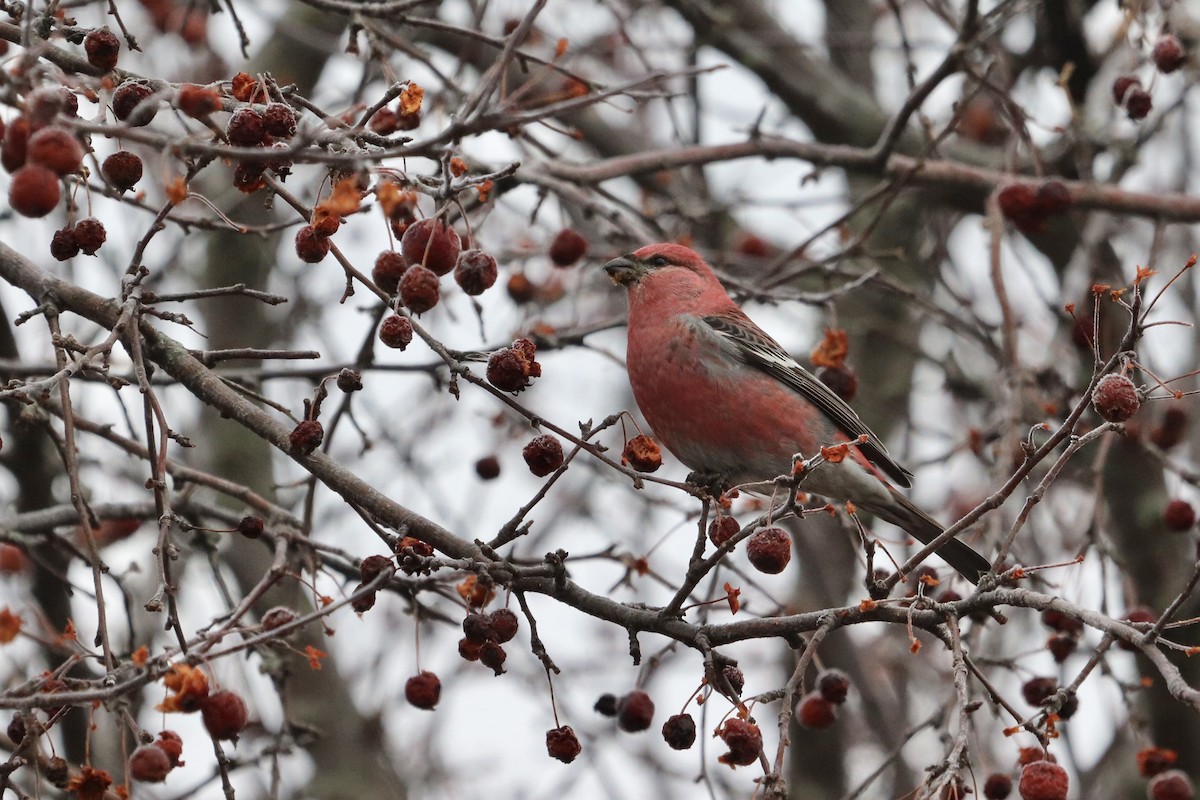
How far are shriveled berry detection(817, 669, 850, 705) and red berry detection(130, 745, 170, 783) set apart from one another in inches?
72.0

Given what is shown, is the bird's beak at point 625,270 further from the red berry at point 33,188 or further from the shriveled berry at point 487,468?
the red berry at point 33,188

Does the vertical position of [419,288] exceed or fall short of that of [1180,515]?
it falls short

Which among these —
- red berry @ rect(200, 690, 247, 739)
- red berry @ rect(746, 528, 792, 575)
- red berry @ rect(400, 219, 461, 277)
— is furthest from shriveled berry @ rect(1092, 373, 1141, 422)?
red berry @ rect(200, 690, 247, 739)

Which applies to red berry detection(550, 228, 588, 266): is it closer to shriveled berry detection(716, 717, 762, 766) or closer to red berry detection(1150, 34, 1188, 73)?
red berry detection(1150, 34, 1188, 73)

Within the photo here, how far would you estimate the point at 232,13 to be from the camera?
365 centimetres

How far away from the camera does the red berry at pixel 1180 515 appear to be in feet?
14.0

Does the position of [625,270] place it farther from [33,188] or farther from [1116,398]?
[33,188]

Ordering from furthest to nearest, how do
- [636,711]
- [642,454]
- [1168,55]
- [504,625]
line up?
1. [1168,55]
2. [636,711]
3. [642,454]
4. [504,625]

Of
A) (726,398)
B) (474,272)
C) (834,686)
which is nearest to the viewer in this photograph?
(474,272)

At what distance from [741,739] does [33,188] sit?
68.1 inches

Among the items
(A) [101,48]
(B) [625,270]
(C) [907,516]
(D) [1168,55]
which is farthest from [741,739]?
(D) [1168,55]

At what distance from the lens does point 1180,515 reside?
4262 millimetres

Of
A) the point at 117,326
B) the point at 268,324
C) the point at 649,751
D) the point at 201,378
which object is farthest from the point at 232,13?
the point at 649,751

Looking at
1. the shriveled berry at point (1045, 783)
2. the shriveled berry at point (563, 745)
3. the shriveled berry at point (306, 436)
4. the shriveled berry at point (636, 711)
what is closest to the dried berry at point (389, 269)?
the shriveled berry at point (306, 436)
